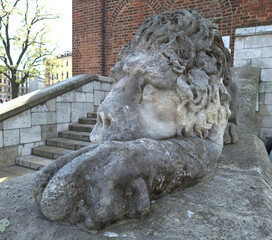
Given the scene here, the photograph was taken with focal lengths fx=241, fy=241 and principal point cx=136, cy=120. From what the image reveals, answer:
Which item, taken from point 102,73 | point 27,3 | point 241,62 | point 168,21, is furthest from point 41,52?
point 168,21

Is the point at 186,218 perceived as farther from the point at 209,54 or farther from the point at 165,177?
the point at 209,54

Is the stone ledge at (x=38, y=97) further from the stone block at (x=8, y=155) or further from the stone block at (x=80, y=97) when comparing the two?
the stone block at (x=8, y=155)

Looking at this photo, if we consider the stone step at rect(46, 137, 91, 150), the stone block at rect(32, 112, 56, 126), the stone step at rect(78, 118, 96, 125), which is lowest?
the stone step at rect(46, 137, 91, 150)

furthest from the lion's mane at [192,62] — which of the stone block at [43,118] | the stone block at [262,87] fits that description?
the stone block at [262,87]

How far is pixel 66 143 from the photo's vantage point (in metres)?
5.14

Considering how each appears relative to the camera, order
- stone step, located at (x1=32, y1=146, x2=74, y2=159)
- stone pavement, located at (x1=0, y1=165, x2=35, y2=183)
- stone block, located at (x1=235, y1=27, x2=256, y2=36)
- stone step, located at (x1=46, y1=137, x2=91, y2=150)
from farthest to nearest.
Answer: stone block, located at (x1=235, y1=27, x2=256, y2=36) → stone step, located at (x1=46, y1=137, x2=91, y2=150) → stone step, located at (x1=32, y1=146, x2=74, y2=159) → stone pavement, located at (x1=0, y1=165, x2=35, y2=183)

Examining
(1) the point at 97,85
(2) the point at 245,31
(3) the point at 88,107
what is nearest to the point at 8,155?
(3) the point at 88,107

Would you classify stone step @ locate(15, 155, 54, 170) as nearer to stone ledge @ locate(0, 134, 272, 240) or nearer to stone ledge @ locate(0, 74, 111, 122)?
stone ledge @ locate(0, 74, 111, 122)

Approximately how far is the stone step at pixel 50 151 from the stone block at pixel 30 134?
0.75ft

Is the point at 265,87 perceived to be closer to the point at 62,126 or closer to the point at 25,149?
the point at 62,126

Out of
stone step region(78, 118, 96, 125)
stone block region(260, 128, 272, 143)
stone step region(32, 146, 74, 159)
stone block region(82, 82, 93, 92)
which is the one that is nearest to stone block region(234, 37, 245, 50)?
stone block region(260, 128, 272, 143)

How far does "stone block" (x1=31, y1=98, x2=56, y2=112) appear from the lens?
16.8 feet

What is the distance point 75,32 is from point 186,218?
989cm

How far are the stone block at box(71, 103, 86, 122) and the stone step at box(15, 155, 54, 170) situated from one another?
160 cm
